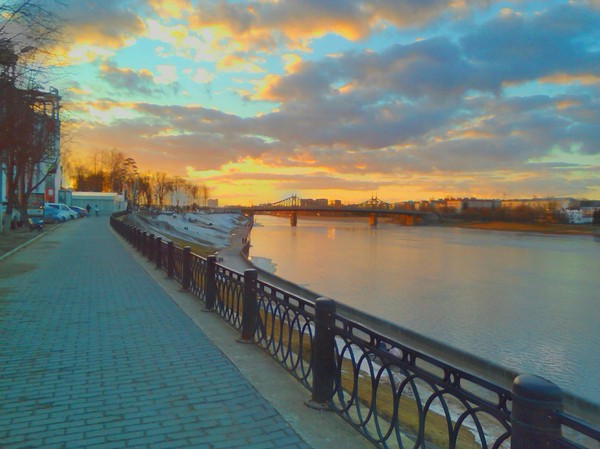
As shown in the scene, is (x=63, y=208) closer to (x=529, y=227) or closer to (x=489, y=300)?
(x=489, y=300)

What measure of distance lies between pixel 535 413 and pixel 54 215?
139 ft

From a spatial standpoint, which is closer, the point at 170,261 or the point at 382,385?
the point at 382,385

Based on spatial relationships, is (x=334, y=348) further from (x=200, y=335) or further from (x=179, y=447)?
(x=200, y=335)

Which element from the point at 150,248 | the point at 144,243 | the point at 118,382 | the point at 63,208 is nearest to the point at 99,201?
the point at 63,208

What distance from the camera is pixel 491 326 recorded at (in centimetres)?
1574

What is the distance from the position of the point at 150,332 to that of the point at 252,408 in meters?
3.12

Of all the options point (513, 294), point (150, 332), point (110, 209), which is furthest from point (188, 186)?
point (150, 332)

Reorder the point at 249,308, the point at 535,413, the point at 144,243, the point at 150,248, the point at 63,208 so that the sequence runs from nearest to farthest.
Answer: the point at 535,413, the point at 249,308, the point at 150,248, the point at 144,243, the point at 63,208

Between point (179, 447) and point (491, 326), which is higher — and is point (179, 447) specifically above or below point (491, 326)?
above

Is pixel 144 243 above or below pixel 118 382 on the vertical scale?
above

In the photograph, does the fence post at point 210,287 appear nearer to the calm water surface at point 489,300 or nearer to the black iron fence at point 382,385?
the black iron fence at point 382,385

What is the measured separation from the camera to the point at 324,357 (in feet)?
14.0

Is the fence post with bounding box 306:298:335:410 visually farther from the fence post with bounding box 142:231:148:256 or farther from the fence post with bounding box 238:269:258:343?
the fence post with bounding box 142:231:148:256

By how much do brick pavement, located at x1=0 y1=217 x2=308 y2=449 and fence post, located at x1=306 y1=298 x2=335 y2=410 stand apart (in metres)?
0.47
